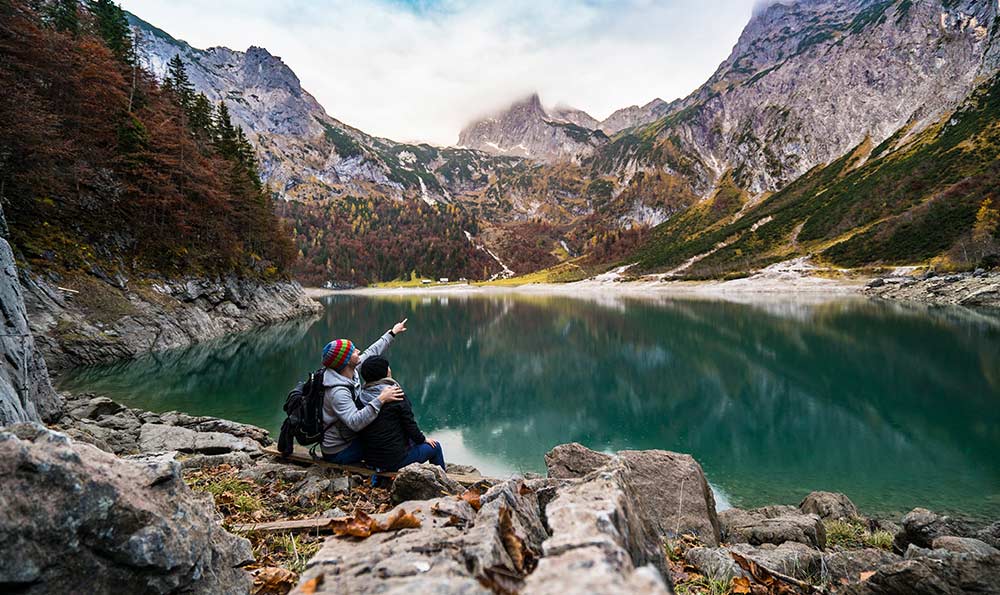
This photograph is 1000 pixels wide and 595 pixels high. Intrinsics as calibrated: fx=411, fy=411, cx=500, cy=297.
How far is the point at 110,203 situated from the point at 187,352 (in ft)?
39.3

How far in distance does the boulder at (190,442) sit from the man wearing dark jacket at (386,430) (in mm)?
3844

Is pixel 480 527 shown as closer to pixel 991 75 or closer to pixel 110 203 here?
pixel 110 203

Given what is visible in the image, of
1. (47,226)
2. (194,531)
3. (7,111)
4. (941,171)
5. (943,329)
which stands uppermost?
(941,171)

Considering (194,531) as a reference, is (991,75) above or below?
above

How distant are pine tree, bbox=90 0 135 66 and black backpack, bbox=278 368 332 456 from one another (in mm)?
44070

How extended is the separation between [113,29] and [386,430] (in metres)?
54.2

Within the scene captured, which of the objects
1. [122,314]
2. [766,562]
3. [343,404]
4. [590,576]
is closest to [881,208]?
[766,562]

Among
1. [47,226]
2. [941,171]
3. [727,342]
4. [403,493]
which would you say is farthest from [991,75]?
[47,226]

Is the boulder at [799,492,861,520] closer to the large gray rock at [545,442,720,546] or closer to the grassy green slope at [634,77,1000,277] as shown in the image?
the large gray rock at [545,442,720,546]

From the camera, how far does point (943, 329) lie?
31.4 metres

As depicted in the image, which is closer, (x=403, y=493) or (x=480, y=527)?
(x=480, y=527)

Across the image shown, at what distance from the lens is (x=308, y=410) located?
6.66 metres

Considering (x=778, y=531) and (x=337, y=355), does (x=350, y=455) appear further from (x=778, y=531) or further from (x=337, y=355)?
(x=778, y=531)

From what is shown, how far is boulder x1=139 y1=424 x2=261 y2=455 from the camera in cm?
914
